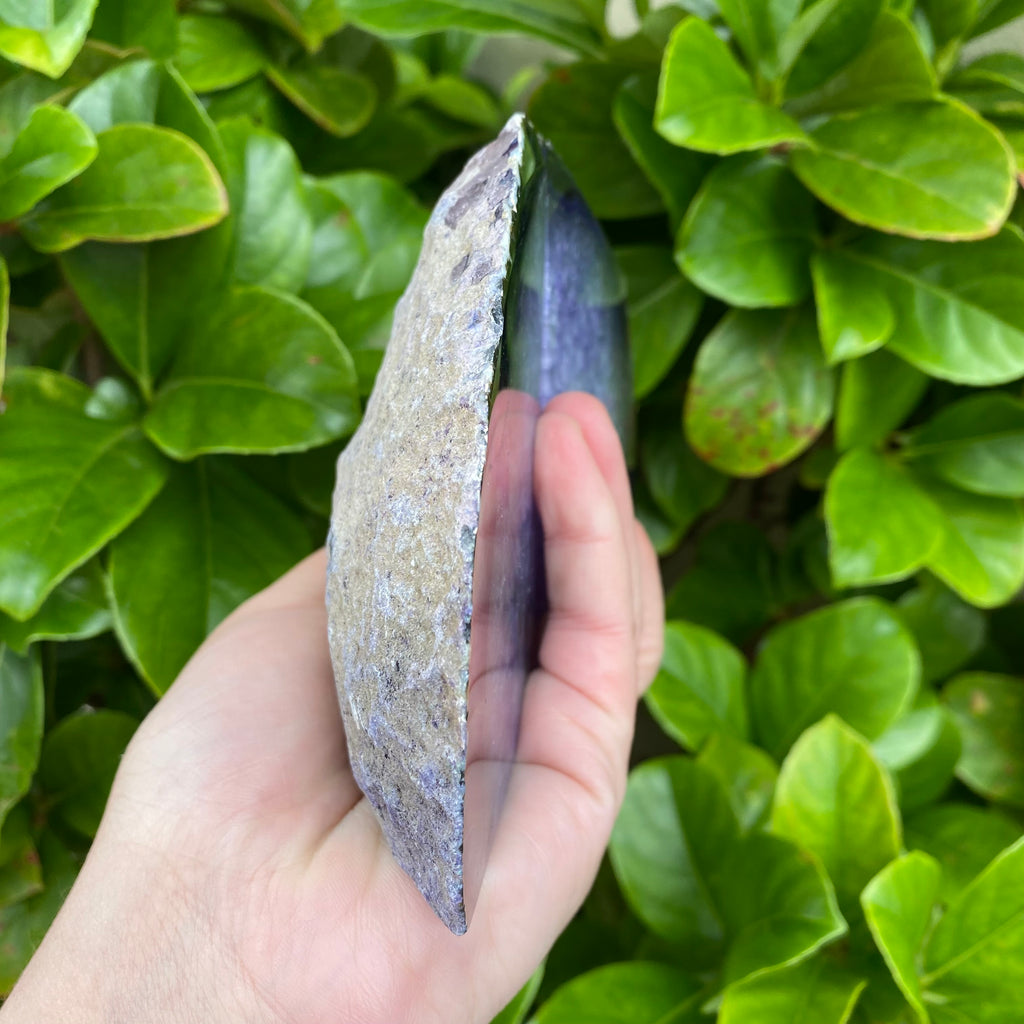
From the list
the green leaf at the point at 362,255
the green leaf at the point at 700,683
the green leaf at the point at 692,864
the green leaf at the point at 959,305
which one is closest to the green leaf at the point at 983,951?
the green leaf at the point at 692,864

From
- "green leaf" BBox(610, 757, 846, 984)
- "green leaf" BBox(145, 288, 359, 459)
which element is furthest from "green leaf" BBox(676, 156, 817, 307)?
"green leaf" BBox(610, 757, 846, 984)

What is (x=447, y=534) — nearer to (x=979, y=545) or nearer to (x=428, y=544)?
(x=428, y=544)

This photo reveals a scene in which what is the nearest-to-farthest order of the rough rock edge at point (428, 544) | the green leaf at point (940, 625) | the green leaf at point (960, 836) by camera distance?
1. the rough rock edge at point (428, 544)
2. the green leaf at point (960, 836)
3. the green leaf at point (940, 625)

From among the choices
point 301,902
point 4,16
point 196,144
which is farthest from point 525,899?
point 4,16

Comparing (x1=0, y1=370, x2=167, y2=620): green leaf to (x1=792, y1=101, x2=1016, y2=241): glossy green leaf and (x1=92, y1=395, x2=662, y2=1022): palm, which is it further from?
(x1=792, y1=101, x2=1016, y2=241): glossy green leaf

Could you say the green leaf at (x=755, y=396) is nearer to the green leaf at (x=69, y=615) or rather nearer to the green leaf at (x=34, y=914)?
the green leaf at (x=69, y=615)
